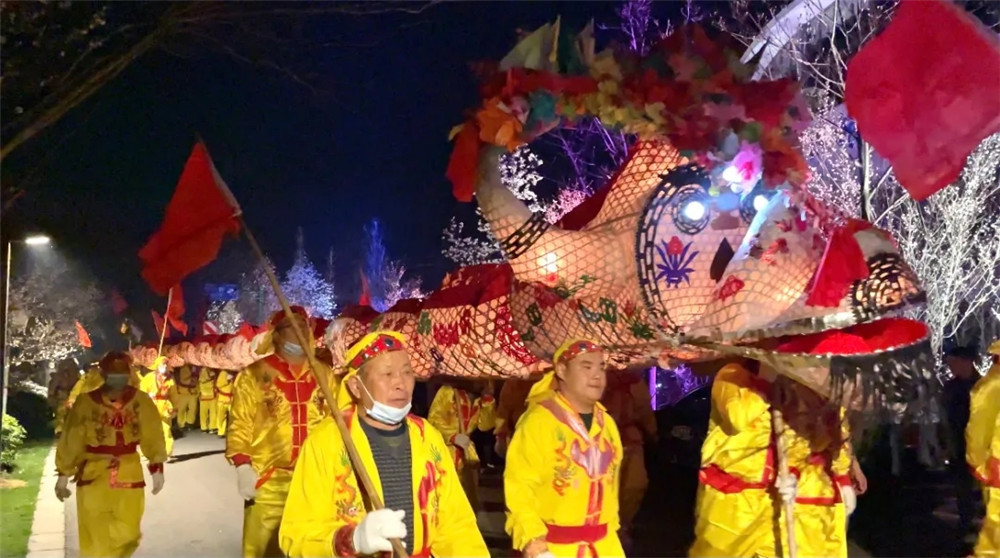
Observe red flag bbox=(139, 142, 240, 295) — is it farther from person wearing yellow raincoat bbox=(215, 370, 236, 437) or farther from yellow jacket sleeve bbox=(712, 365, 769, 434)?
Result: person wearing yellow raincoat bbox=(215, 370, 236, 437)

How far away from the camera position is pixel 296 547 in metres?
3.29

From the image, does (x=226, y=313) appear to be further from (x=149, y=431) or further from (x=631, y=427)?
(x=149, y=431)

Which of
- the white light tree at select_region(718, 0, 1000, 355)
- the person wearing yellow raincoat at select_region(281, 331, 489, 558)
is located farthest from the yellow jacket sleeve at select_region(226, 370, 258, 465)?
the white light tree at select_region(718, 0, 1000, 355)

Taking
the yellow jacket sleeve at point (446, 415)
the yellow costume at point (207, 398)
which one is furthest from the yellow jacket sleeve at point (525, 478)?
the yellow costume at point (207, 398)

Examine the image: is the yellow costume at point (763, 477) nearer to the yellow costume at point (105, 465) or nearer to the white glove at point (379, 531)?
the white glove at point (379, 531)

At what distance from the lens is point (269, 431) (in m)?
6.00

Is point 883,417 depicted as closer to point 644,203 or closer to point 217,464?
point 644,203

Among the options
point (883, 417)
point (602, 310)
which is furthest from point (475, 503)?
point (883, 417)

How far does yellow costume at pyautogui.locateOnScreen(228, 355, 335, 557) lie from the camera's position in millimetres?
5980

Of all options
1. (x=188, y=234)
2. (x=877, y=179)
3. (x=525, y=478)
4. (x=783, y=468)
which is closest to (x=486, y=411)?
(x=783, y=468)

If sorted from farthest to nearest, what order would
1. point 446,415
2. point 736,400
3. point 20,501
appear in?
point 20,501
point 446,415
point 736,400

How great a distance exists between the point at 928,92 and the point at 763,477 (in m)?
2.49

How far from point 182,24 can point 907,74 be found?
408 cm

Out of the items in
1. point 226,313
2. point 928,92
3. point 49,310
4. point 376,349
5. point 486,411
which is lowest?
point 486,411
